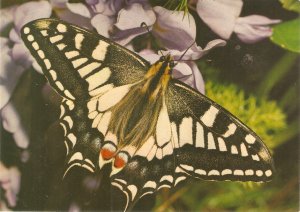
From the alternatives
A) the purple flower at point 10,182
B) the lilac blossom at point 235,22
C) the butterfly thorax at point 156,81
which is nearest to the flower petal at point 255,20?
the lilac blossom at point 235,22

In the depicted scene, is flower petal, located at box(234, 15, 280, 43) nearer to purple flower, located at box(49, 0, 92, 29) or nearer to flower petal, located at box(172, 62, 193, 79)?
flower petal, located at box(172, 62, 193, 79)

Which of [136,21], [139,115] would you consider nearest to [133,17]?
[136,21]

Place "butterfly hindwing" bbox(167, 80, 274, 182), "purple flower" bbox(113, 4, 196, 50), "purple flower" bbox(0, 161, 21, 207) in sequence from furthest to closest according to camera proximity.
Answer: "purple flower" bbox(0, 161, 21, 207) → "purple flower" bbox(113, 4, 196, 50) → "butterfly hindwing" bbox(167, 80, 274, 182)

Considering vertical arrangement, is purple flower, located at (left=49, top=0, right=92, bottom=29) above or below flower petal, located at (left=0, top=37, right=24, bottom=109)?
above

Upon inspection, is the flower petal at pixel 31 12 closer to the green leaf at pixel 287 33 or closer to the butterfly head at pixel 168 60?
the butterfly head at pixel 168 60

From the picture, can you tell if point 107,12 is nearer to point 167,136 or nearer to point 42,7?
point 42,7

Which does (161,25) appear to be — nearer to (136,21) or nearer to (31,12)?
(136,21)

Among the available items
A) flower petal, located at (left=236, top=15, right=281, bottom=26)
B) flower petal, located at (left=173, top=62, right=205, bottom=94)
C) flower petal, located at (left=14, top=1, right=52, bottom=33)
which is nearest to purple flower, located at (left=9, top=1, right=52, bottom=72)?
flower petal, located at (left=14, top=1, right=52, bottom=33)
